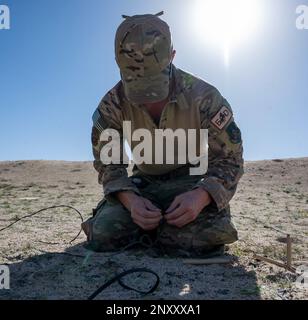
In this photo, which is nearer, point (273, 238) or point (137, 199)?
point (137, 199)

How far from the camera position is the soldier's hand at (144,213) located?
9.62 feet

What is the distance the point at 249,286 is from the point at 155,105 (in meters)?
1.43

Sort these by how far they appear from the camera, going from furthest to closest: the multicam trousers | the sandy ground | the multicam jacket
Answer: the multicam jacket → the multicam trousers → the sandy ground

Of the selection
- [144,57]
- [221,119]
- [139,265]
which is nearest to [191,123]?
[221,119]

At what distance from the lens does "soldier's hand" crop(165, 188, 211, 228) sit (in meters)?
2.90

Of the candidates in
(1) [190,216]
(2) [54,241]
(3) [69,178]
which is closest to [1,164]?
(3) [69,178]

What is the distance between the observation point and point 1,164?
685 inches
